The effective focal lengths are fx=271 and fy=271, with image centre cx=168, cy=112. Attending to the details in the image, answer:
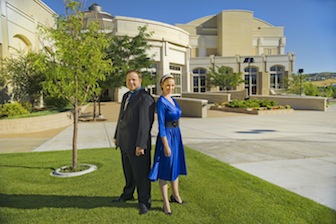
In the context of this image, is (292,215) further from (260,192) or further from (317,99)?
(317,99)

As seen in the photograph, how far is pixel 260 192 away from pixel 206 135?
19.9 ft

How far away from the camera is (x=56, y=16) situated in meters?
6.12

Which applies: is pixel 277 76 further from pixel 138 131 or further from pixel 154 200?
pixel 138 131

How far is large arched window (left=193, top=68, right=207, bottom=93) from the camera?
47.2m

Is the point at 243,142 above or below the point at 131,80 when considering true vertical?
below

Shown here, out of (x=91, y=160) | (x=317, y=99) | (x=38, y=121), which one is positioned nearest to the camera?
(x=91, y=160)

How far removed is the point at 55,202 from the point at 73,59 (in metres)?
2.74

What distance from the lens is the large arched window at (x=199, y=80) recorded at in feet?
155

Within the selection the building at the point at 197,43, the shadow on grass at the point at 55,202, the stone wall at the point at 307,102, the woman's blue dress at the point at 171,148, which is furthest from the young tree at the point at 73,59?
the stone wall at the point at 307,102

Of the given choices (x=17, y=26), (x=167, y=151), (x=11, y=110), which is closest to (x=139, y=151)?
(x=167, y=151)

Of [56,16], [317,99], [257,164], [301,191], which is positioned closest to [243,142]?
[257,164]

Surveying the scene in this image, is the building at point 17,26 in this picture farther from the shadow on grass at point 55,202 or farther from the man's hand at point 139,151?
the man's hand at point 139,151

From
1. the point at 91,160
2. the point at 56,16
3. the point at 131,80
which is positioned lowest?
the point at 91,160

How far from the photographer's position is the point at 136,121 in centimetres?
377
